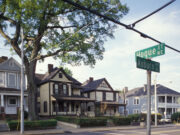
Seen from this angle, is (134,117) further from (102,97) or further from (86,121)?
(102,97)

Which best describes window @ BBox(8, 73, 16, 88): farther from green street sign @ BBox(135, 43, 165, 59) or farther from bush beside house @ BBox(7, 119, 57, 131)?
green street sign @ BBox(135, 43, 165, 59)

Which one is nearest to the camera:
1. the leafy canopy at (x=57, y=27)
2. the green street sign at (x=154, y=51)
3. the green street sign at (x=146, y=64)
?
the green street sign at (x=146, y=64)

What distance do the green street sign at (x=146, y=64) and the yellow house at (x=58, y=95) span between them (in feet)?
97.6

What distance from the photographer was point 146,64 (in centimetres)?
597

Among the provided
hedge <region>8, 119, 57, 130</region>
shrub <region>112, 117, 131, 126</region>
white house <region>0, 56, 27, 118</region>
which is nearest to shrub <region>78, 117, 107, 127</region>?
shrub <region>112, 117, 131, 126</region>

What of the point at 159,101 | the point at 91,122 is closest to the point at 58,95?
the point at 91,122

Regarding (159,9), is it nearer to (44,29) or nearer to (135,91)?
(44,29)

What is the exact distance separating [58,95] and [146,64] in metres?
32.2

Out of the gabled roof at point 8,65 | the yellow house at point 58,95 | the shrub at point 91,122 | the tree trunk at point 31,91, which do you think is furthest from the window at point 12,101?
the shrub at point 91,122

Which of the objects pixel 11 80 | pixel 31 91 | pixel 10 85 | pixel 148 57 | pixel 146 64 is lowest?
pixel 31 91

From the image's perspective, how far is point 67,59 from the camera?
25.7 meters

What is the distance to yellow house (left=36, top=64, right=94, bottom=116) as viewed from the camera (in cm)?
3647

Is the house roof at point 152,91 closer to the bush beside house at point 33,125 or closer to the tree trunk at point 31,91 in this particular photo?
the bush beside house at point 33,125

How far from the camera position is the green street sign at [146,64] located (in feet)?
19.0
